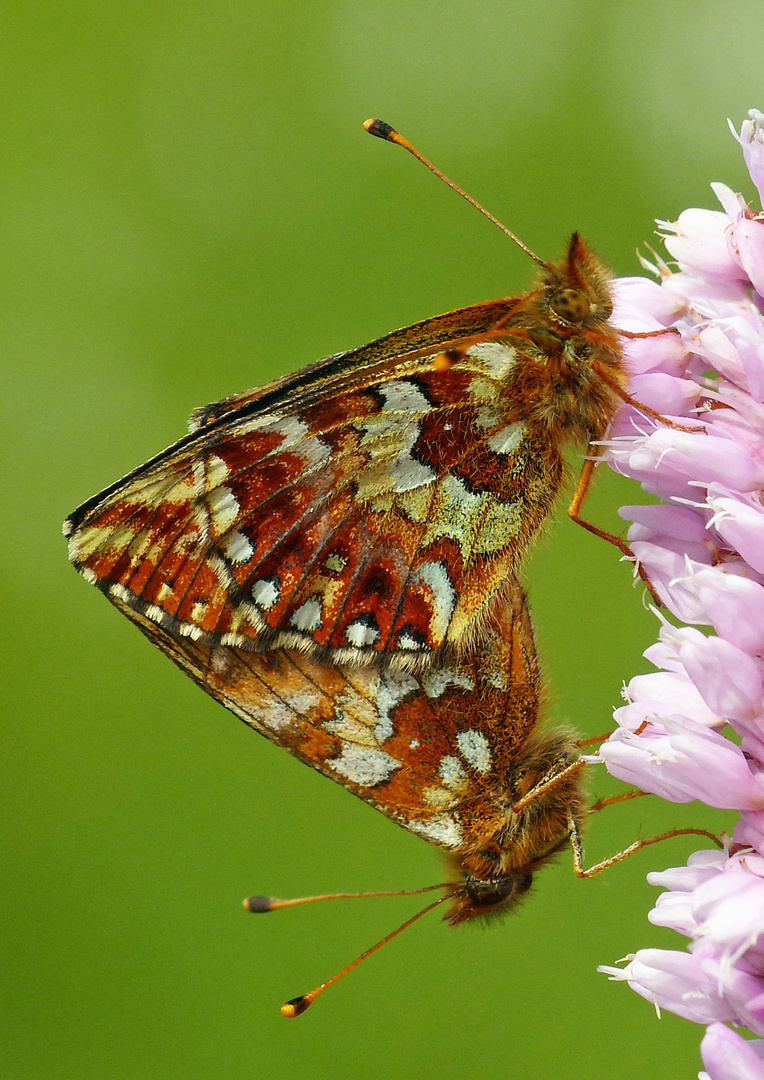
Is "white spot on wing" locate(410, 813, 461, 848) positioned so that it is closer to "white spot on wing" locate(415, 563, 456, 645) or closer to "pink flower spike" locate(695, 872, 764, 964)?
"white spot on wing" locate(415, 563, 456, 645)

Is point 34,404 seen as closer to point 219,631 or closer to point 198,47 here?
point 198,47

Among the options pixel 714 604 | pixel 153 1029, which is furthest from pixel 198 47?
pixel 714 604

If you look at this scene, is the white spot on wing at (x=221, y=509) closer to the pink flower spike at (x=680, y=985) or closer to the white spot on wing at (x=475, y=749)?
the white spot on wing at (x=475, y=749)

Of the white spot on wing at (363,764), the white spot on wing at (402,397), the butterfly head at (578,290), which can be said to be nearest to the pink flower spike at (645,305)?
the butterfly head at (578,290)

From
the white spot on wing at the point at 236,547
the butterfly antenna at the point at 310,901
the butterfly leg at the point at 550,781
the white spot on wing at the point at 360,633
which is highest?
the white spot on wing at the point at 236,547

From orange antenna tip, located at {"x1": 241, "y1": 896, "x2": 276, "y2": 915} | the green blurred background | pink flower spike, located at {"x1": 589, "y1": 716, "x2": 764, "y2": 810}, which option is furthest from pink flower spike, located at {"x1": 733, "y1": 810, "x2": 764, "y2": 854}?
the green blurred background

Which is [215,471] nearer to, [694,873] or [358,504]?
[358,504]
